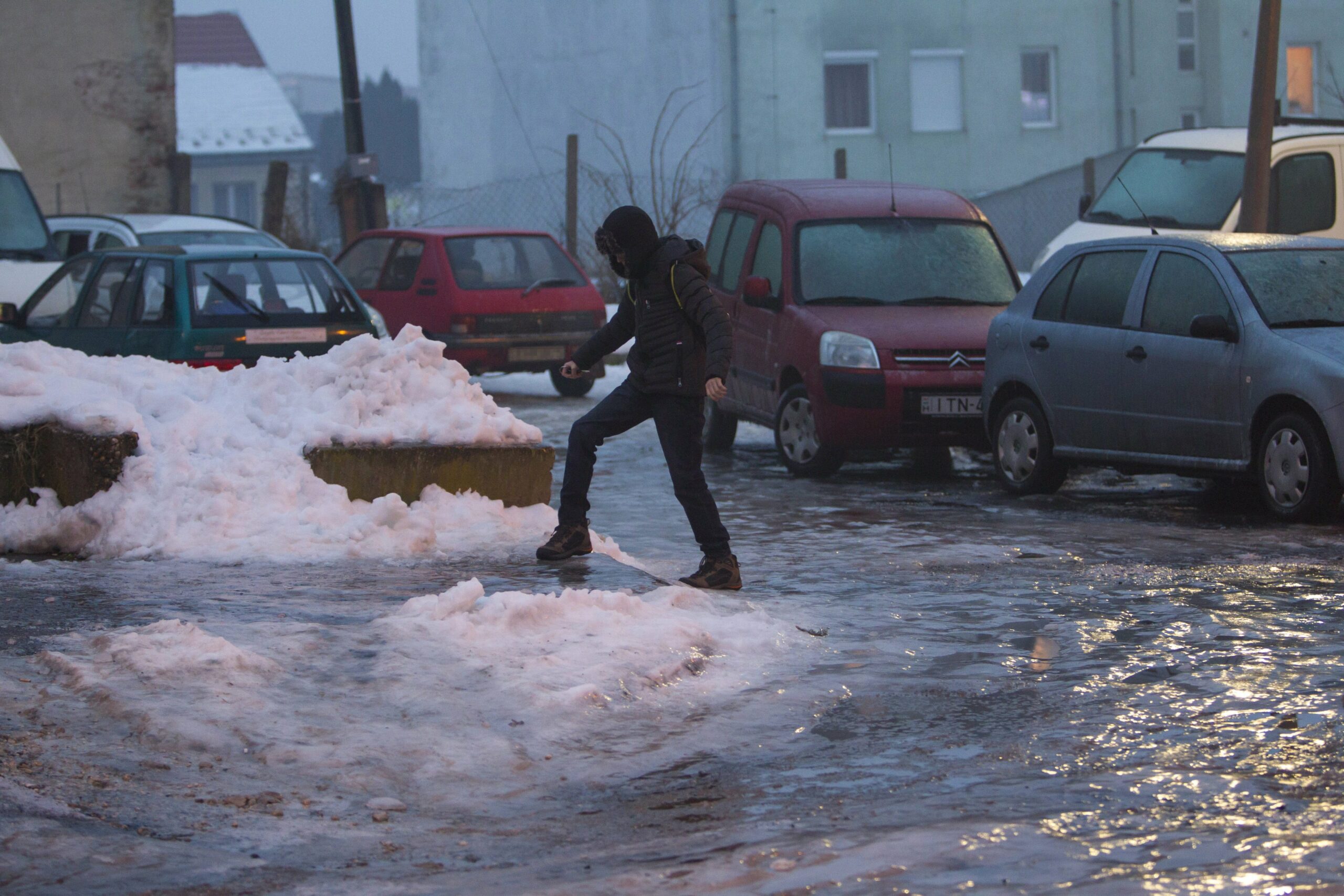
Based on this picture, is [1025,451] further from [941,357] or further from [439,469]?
[439,469]

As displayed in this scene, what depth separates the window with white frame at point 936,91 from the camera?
1378 inches

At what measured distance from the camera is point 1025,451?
11570 mm

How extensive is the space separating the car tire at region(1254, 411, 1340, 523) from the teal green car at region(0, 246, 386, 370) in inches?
235

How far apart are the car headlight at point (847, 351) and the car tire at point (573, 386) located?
6393 mm

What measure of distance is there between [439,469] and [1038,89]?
2900cm

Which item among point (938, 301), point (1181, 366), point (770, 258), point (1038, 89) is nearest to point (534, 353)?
point (770, 258)

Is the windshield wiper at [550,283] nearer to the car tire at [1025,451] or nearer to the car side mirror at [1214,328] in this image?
the car tire at [1025,451]

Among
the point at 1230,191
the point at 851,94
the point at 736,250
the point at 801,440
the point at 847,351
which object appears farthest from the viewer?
the point at 851,94

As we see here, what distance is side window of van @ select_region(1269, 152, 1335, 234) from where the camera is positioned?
1627cm

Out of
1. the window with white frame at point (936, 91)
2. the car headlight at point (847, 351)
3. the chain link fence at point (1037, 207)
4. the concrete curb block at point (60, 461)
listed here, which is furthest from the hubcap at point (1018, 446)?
the window with white frame at point (936, 91)

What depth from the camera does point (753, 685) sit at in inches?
243

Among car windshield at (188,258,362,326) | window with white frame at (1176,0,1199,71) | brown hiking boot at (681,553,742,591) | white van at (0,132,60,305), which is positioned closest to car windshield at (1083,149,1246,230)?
car windshield at (188,258,362,326)

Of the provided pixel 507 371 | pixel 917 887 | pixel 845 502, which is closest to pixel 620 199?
pixel 507 371

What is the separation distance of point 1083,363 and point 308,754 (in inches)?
273
